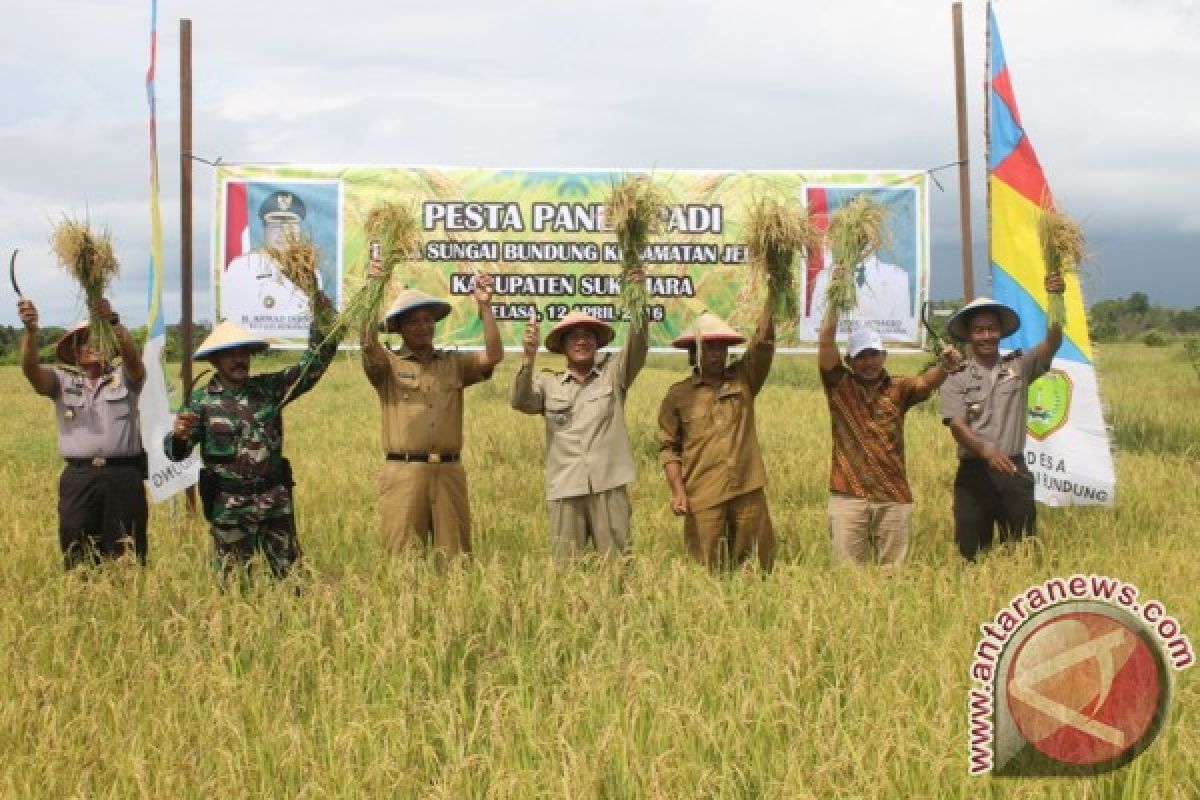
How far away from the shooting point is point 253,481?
4.88 metres

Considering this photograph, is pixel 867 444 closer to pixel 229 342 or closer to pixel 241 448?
pixel 241 448

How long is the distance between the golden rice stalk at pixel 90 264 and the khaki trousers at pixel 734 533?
3.30m

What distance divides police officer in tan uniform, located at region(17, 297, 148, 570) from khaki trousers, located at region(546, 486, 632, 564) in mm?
2331

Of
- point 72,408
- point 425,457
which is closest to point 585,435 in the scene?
point 425,457

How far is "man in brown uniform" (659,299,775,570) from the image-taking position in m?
5.21

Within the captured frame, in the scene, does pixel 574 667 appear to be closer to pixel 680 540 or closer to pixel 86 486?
pixel 680 540

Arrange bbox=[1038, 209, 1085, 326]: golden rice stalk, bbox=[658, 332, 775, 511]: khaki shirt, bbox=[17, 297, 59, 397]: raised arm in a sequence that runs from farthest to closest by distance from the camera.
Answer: bbox=[1038, 209, 1085, 326]: golden rice stalk, bbox=[17, 297, 59, 397]: raised arm, bbox=[658, 332, 775, 511]: khaki shirt

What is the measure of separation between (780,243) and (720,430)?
1.02m

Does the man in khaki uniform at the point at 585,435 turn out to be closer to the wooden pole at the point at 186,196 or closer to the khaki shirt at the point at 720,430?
the khaki shirt at the point at 720,430

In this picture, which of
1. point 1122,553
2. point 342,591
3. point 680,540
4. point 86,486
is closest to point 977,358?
point 1122,553

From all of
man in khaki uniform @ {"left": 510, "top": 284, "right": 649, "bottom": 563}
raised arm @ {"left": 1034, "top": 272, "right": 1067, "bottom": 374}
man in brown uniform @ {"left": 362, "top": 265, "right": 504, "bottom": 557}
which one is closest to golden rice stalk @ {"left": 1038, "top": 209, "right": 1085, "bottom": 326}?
raised arm @ {"left": 1034, "top": 272, "right": 1067, "bottom": 374}

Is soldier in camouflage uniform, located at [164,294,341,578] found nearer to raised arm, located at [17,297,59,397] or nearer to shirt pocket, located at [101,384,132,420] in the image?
shirt pocket, located at [101,384,132,420]

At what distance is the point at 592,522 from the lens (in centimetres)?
538

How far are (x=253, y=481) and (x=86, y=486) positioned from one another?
A: 131 cm
